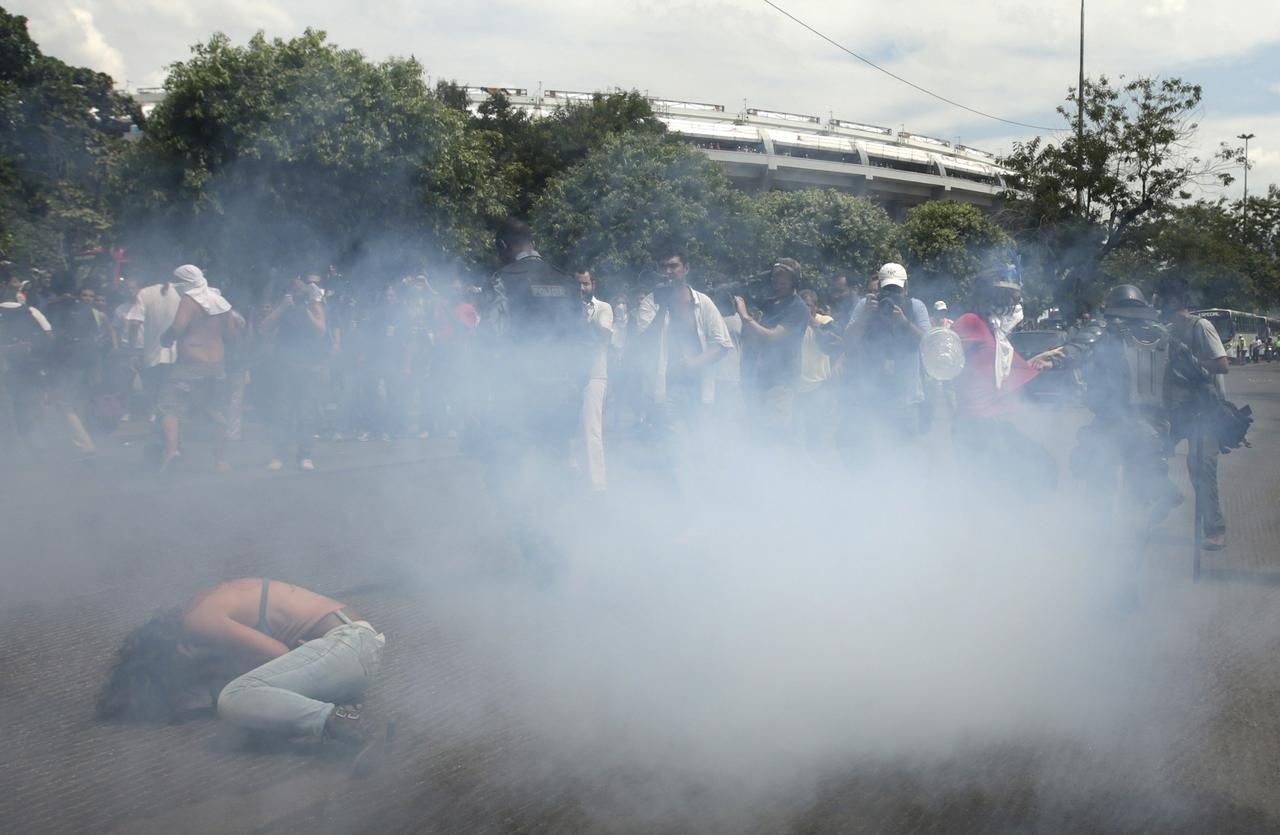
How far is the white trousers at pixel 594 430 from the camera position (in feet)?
19.3

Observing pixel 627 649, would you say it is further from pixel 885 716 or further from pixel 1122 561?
pixel 1122 561

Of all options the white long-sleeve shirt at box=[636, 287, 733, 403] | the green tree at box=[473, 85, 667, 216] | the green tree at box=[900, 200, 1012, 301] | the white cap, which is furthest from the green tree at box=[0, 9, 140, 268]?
the green tree at box=[900, 200, 1012, 301]

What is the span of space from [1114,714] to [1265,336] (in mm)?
52235

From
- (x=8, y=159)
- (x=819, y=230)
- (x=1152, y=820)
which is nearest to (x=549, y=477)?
(x=1152, y=820)

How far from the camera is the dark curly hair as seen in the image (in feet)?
11.0

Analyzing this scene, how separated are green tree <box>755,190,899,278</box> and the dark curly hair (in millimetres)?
29736

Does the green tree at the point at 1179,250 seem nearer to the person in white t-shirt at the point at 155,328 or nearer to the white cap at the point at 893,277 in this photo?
the white cap at the point at 893,277

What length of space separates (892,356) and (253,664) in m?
4.00

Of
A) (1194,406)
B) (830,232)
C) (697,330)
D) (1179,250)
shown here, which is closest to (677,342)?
(697,330)

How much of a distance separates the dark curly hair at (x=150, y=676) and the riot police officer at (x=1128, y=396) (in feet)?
14.8

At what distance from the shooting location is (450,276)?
317 inches

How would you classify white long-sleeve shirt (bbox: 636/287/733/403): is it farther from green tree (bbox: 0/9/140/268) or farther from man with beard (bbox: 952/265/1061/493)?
green tree (bbox: 0/9/140/268)

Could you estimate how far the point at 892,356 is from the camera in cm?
625

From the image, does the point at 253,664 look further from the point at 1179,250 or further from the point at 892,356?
the point at 1179,250
